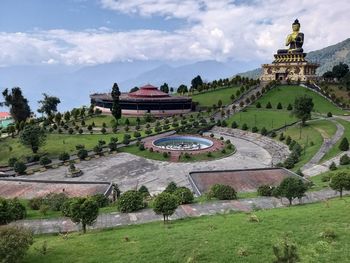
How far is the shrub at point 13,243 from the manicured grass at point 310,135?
33.2 m

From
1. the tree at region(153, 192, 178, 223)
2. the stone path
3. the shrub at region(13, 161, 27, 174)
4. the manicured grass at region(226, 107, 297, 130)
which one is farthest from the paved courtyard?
the tree at region(153, 192, 178, 223)

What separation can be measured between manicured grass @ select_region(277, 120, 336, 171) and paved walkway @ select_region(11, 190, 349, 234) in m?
15.3

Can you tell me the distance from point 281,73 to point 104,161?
2729 inches

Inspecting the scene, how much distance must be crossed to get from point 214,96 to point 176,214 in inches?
2777

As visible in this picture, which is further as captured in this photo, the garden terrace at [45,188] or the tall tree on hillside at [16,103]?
the tall tree on hillside at [16,103]

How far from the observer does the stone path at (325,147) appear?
4131 cm

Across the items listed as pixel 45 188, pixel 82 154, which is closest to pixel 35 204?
pixel 45 188

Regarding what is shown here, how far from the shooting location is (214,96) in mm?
92812

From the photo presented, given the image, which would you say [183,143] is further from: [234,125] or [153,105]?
[153,105]

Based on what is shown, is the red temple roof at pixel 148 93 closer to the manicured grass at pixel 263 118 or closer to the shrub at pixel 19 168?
the manicured grass at pixel 263 118

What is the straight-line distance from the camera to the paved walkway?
2275 cm

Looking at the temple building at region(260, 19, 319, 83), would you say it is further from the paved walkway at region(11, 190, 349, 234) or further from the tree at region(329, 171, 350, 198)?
the tree at region(329, 171, 350, 198)

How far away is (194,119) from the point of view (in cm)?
7362

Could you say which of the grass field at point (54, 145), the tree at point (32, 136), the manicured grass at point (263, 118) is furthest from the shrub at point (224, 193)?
the manicured grass at point (263, 118)
